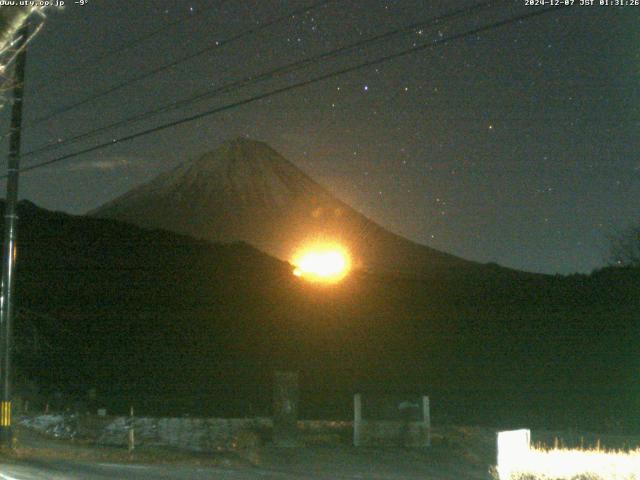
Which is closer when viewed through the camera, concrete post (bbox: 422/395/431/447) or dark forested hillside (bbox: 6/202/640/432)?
concrete post (bbox: 422/395/431/447)

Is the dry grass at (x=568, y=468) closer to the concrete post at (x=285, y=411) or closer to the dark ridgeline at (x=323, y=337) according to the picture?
the concrete post at (x=285, y=411)

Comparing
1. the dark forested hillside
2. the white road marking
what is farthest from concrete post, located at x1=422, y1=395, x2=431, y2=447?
the dark forested hillside

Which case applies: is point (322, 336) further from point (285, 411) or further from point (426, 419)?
point (285, 411)

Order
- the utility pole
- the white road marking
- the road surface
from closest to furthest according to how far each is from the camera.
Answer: the road surface
the white road marking
the utility pole

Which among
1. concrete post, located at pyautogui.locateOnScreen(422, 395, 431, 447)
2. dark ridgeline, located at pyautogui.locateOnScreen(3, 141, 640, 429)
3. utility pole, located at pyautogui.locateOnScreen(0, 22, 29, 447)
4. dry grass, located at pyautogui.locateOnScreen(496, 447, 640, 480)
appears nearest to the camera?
dry grass, located at pyautogui.locateOnScreen(496, 447, 640, 480)

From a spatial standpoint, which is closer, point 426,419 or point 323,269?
point 426,419

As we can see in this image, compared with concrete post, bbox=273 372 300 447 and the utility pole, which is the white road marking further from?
concrete post, bbox=273 372 300 447

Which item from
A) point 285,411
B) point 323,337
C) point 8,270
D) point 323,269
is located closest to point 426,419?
point 285,411
